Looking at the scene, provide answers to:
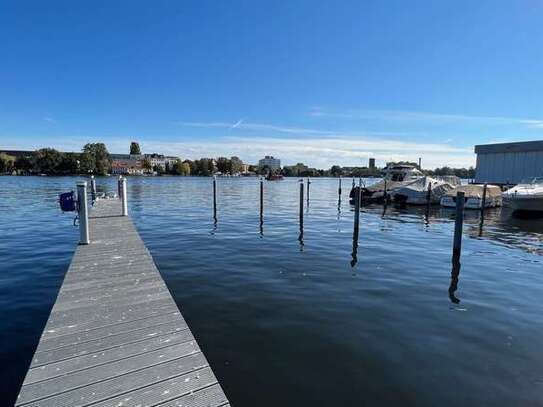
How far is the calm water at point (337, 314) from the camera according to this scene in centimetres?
497

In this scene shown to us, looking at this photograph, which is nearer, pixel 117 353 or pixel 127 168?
pixel 117 353

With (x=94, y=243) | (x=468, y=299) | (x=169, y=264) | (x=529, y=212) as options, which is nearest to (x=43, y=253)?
(x=94, y=243)

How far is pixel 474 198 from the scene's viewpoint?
103 feet

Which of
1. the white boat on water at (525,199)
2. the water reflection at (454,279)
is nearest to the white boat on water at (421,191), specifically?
the white boat on water at (525,199)

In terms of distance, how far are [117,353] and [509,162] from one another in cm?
5594

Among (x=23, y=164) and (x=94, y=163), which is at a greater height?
(x=94, y=163)

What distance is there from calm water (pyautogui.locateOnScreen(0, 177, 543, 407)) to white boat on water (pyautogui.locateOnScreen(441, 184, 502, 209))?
667 inches

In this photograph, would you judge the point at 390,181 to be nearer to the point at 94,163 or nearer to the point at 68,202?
the point at 68,202

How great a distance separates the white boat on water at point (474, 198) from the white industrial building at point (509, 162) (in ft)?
44.9

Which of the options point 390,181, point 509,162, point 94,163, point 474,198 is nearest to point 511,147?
point 509,162

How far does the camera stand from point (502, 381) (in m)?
5.09

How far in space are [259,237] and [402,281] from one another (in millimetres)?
7514

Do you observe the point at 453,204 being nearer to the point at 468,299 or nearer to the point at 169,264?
the point at 468,299

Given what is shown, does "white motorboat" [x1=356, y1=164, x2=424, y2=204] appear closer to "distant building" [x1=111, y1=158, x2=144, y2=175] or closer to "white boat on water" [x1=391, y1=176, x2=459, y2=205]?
"white boat on water" [x1=391, y1=176, x2=459, y2=205]
